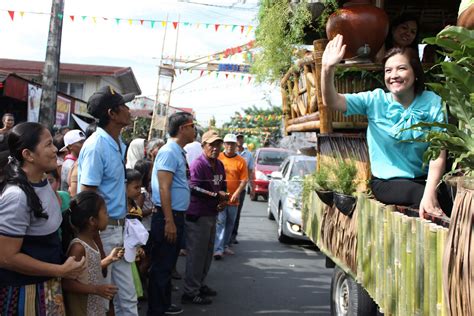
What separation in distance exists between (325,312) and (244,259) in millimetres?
2754

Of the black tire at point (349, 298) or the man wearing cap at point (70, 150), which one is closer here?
the black tire at point (349, 298)

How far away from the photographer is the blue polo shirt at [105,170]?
3701 mm

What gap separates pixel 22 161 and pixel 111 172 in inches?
40.9

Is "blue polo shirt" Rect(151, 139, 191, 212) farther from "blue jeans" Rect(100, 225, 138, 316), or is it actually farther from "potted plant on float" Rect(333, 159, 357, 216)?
"potted plant on float" Rect(333, 159, 357, 216)

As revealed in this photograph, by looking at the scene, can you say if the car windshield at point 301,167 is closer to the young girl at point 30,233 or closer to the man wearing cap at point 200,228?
the man wearing cap at point 200,228

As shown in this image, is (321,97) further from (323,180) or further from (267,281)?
(267,281)

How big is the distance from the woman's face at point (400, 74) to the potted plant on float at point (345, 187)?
0.92 metres

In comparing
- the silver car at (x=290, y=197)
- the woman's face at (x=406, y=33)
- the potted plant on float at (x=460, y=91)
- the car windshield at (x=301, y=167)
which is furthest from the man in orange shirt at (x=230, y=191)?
the potted plant on float at (x=460, y=91)

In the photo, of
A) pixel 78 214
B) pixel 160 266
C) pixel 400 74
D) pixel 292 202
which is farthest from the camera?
pixel 292 202

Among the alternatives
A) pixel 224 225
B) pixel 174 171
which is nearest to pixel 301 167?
pixel 224 225

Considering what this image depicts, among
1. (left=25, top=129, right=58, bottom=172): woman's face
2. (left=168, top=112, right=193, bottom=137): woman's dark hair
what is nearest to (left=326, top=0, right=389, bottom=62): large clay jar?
(left=168, top=112, right=193, bottom=137): woman's dark hair

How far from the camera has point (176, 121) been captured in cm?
537

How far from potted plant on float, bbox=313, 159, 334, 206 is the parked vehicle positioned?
1254cm

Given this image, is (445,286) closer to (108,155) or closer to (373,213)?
(373,213)
